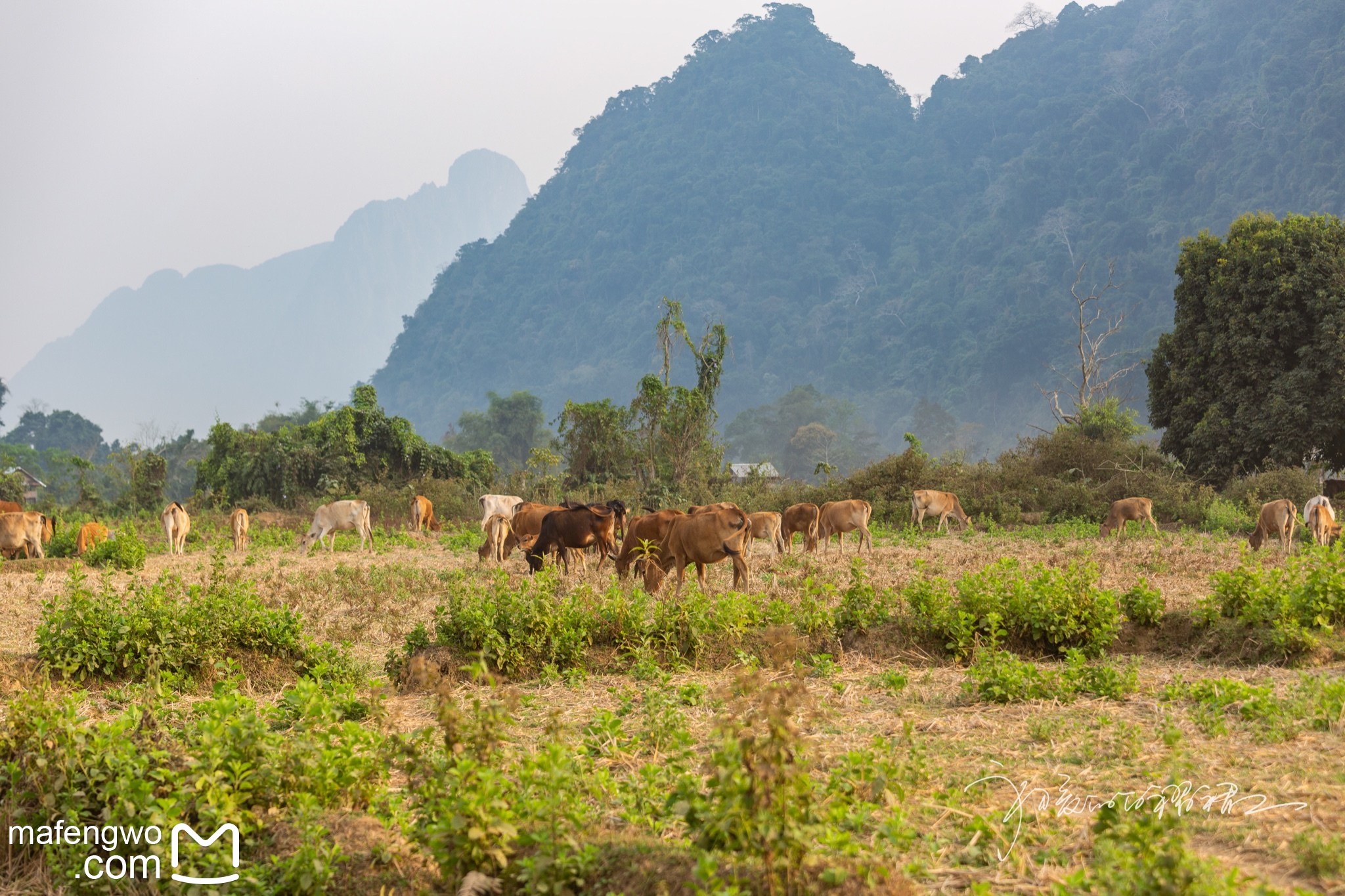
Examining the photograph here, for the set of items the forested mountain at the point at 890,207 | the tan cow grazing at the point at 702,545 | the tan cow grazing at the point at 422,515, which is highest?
the forested mountain at the point at 890,207

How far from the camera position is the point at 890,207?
133875 millimetres

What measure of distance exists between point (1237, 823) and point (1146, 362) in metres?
29.4

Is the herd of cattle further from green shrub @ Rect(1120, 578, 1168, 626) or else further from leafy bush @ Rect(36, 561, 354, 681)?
green shrub @ Rect(1120, 578, 1168, 626)

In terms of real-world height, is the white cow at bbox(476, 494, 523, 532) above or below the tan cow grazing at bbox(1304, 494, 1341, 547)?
above

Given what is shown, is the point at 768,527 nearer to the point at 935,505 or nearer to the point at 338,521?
the point at 935,505

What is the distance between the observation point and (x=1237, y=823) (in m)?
4.77

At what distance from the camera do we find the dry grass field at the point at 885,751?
4.43 meters

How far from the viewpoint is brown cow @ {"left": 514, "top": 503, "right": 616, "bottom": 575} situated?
50.1ft

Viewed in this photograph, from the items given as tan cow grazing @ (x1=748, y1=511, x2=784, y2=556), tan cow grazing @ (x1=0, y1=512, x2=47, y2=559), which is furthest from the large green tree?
tan cow grazing @ (x1=0, y1=512, x2=47, y2=559)

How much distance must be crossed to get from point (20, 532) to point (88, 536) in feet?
4.29

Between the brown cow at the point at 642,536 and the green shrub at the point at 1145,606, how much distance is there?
19.3 ft

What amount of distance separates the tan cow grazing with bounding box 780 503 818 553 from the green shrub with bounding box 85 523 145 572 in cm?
1252

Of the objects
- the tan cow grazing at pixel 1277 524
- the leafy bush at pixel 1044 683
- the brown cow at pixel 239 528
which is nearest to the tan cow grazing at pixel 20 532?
the brown cow at pixel 239 528

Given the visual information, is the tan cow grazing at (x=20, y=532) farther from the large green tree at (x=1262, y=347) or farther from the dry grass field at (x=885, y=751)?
the large green tree at (x=1262, y=347)
